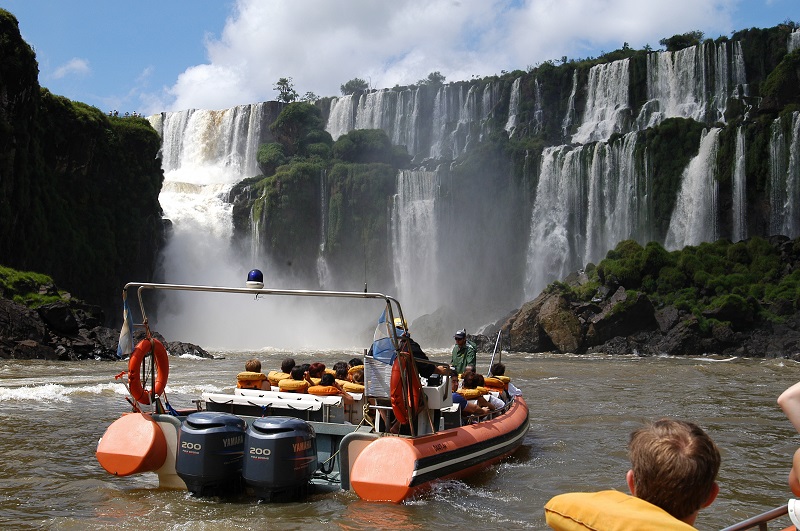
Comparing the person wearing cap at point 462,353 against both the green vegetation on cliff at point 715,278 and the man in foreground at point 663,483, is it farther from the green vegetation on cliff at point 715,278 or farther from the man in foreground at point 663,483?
the green vegetation on cliff at point 715,278

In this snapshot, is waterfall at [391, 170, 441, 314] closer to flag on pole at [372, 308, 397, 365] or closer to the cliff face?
the cliff face

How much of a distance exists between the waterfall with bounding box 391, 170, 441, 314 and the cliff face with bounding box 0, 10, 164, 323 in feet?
45.7

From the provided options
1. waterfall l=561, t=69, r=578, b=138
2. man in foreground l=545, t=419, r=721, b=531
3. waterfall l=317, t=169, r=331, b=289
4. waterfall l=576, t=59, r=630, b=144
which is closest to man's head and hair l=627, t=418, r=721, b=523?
man in foreground l=545, t=419, r=721, b=531

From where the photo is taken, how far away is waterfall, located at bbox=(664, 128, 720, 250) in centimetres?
3734

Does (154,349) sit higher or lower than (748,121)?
lower

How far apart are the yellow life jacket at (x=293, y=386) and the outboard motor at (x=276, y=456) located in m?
1.30

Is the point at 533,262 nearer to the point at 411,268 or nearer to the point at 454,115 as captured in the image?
the point at 411,268

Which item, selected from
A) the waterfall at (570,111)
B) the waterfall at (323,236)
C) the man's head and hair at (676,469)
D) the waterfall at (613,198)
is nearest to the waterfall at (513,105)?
the waterfall at (570,111)

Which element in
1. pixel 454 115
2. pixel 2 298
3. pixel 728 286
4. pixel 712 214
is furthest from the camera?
pixel 454 115

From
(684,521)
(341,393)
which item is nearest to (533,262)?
(341,393)

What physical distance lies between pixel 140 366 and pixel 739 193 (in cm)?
3343

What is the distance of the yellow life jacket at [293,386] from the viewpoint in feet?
29.2

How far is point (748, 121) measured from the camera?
1451 inches

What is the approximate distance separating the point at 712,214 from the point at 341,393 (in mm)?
32688
